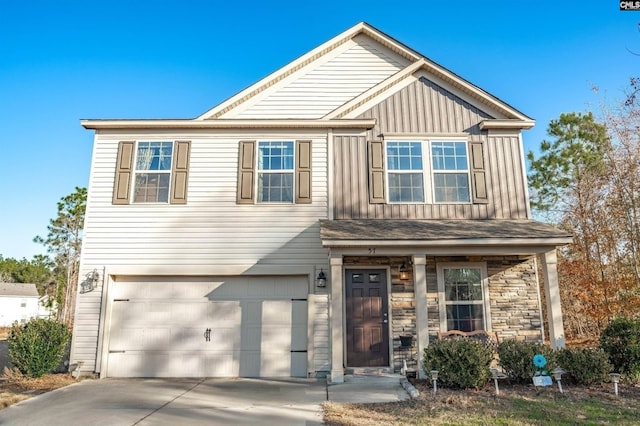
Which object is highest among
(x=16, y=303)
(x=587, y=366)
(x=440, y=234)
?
(x=440, y=234)

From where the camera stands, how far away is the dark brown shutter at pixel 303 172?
8969mm

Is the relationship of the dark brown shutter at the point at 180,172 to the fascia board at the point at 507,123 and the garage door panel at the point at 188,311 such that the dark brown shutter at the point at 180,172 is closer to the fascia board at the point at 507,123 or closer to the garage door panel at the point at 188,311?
the garage door panel at the point at 188,311

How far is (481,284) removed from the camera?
8.75 meters

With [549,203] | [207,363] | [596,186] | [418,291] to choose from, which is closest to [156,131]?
[207,363]

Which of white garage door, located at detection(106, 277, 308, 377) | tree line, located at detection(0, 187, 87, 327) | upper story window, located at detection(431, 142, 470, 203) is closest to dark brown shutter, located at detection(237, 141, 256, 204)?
white garage door, located at detection(106, 277, 308, 377)

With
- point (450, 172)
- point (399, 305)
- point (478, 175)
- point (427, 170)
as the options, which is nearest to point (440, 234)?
point (399, 305)

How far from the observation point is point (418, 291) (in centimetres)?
769

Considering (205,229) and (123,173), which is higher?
(123,173)

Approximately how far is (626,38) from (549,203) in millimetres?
12868

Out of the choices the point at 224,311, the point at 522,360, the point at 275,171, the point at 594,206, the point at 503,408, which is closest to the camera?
the point at 503,408

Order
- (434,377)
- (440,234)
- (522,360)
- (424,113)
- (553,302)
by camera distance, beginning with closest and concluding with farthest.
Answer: (434,377) < (522,360) < (553,302) < (440,234) < (424,113)

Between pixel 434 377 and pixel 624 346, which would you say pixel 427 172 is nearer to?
pixel 434 377

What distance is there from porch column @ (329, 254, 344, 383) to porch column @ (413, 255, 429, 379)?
4.52ft

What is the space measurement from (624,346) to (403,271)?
382cm
